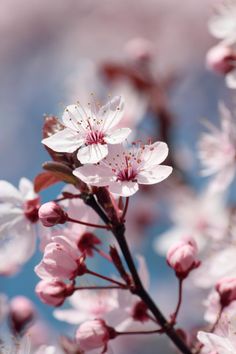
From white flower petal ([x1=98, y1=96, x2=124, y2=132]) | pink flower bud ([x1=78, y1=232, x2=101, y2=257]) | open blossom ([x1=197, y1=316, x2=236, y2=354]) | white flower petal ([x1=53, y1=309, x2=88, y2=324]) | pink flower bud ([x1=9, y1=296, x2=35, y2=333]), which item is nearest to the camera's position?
open blossom ([x1=197, y1=316, x2=236, y2=354])

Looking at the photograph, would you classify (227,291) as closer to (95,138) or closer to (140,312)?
(140,312)

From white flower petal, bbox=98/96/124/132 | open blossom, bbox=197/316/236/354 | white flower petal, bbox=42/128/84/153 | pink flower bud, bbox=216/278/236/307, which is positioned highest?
white flower petal, bbox=98/96/124/132

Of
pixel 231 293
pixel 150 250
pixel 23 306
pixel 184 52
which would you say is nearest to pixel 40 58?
pixel 184 52

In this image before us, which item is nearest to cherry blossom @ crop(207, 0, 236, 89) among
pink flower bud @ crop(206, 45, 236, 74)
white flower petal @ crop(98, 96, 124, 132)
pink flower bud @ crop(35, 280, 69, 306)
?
pink flower bud @ crop(206, 45, 236, 74)

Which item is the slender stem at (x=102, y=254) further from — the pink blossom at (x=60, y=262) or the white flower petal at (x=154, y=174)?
the white flower petal at (x=154, y=174)

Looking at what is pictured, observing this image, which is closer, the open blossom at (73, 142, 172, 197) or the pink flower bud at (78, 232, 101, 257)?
the open blossom at (73, 142, 172, 197)

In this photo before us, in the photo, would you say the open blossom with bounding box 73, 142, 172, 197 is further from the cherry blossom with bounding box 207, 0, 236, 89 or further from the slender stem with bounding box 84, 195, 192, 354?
the cherry blossom with bounding box 207, 0, 236, 89

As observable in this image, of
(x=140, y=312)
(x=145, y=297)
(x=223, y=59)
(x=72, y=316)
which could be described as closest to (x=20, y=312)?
(x=72, y=316)
